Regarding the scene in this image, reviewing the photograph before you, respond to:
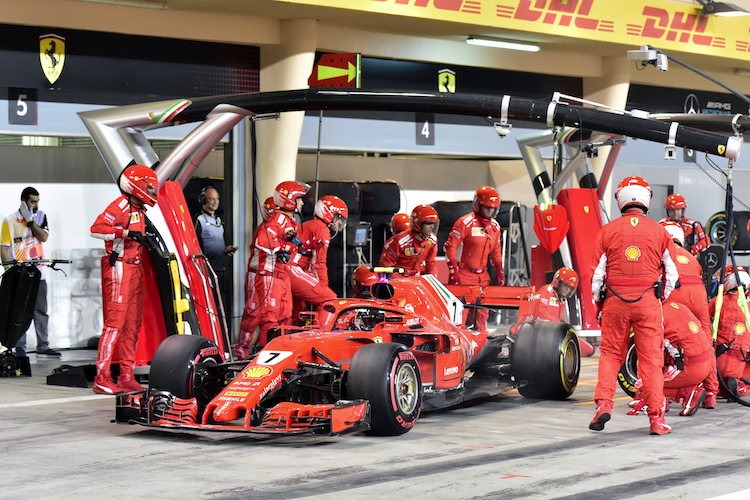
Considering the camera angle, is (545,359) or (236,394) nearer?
(236,394)

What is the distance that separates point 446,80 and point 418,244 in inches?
165

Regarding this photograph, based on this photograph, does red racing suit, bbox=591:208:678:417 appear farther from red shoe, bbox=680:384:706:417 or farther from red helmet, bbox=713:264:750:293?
red helmet, bbox=713:264:750:293

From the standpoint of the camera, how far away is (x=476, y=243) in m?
13.0

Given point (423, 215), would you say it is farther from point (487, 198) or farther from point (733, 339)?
point (733, 339)

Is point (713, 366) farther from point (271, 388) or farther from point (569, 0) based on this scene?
point (569, 0)

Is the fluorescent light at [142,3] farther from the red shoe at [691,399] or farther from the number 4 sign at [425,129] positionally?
the red shoe at [691,399]

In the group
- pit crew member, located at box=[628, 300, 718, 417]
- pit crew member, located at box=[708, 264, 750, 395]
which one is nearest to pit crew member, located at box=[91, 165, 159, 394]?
pit crew member, located at box=[628, 300, 718, 417]

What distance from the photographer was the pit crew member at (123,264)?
31.8 feet

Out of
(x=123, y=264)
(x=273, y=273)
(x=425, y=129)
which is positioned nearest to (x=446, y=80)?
(x=425, y=129)

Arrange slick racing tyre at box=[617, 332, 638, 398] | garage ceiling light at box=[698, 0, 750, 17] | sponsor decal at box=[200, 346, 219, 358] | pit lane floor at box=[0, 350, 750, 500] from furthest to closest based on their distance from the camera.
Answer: garage ceiling light at box=[698, 0, 750, 17], slick racing tyre at box=[617, 332, 638, 398], sponsor decal at box=[200, 346, 219, 358], pit lane floor at box=[0, 350, 750, 500]

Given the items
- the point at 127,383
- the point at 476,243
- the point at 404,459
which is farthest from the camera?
the point at 476,243

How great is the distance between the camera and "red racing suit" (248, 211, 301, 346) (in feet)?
36.2

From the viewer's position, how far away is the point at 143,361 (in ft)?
34.5

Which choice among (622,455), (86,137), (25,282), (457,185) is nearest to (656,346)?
(622,455)
